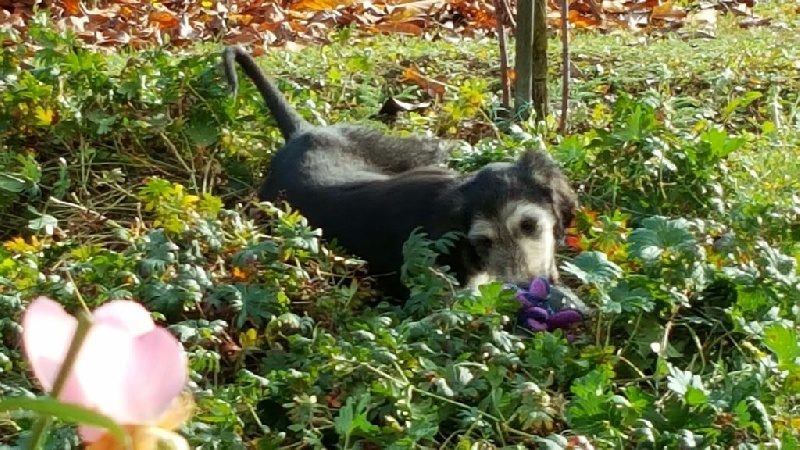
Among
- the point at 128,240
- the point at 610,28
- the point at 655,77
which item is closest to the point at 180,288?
the point at 128,240

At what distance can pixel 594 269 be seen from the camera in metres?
3.19

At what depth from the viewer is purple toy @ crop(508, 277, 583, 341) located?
11.1 feet

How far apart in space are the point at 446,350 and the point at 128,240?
1.21 meters

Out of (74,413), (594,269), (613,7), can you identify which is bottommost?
(613,7)

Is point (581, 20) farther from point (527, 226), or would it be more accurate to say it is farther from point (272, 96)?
point (527, 226)

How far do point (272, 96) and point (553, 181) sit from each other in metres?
1.51

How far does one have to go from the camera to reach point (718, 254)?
342 cm

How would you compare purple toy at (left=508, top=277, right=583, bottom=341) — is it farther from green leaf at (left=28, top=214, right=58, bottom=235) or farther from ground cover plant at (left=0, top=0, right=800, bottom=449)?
green leaf at (left=28, top=214, right=58, bottom=235)

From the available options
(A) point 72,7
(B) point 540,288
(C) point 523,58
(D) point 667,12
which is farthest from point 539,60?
(A) point 72,7

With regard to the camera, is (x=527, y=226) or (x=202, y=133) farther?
(x=202, y=133)

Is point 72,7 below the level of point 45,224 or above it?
below

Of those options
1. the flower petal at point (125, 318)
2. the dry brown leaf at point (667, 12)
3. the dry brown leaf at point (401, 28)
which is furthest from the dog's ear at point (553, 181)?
the dry brown leaf at point (667, 12)

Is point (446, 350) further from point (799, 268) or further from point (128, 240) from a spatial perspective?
point (128, 240)

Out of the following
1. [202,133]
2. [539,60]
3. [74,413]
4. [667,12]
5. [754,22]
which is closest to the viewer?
[74,413]
